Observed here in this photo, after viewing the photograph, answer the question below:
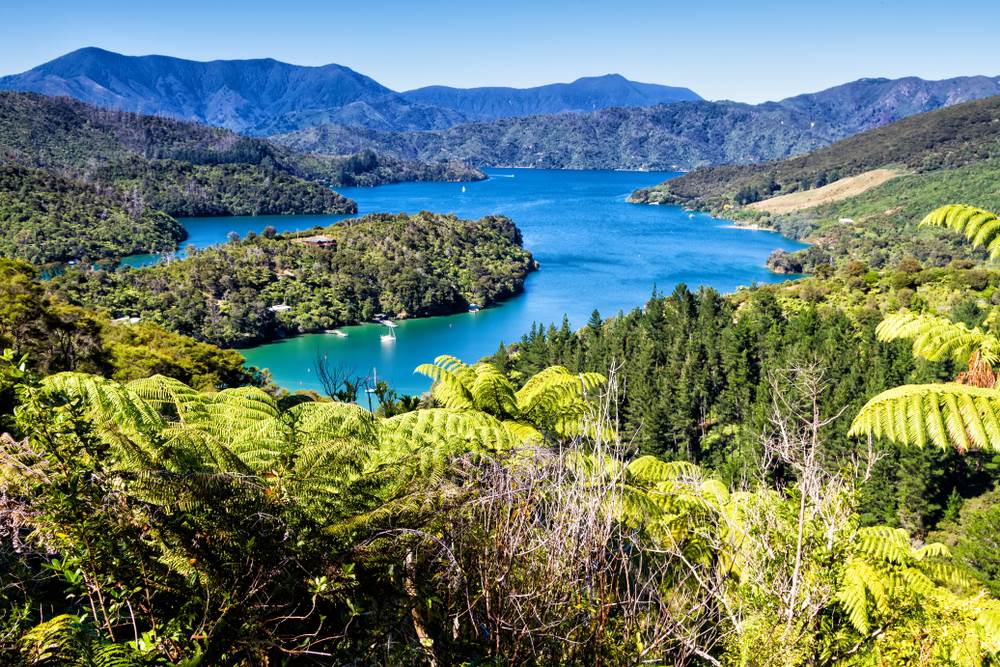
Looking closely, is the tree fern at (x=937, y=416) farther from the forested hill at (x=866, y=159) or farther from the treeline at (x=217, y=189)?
the forested hill at (x=866, y=159)

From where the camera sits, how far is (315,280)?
52.8 meters

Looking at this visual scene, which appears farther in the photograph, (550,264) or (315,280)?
(550,264)

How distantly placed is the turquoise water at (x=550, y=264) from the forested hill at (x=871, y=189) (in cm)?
631

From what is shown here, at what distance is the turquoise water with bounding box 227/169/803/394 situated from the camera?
41938mm

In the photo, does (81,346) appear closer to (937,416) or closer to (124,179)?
(937,416)

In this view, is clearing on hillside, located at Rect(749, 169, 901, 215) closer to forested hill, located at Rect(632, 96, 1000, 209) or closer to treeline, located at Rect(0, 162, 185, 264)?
forested hill, located at Rect(632, 96, 1000, 209)

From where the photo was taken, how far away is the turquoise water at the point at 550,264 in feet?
138

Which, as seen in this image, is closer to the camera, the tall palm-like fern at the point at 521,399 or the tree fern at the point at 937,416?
the tree fern at the point at 937,416

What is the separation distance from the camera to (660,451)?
80.0ft

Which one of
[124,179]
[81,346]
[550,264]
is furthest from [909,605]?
[124,179]

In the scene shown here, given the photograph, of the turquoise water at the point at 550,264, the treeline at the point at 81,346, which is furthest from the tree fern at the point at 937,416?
the turquoise water at the point at 550,264

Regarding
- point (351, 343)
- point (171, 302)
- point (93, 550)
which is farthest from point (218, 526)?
point (171, 302)

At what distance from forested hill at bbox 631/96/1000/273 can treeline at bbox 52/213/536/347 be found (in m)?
34.1

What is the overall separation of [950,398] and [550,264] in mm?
68529
